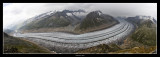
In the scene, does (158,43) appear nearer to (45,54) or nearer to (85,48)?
(85,48)

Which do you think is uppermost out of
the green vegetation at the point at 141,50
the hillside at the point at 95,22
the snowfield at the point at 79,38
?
the hillside at the point at 95,22

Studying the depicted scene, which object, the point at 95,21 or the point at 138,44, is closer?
the point at 138,44

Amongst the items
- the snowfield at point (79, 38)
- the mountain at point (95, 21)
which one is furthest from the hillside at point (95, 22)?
the snowfield at point (79, 38)

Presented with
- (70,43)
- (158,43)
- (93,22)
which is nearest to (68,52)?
(70,43)

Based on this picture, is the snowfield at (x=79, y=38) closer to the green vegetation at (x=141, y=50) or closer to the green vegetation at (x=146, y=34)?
the green vegetation at (x=146, y=34)

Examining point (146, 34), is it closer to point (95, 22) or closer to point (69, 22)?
point (95, 22)

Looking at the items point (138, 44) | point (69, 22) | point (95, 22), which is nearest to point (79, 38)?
point (69, 22)

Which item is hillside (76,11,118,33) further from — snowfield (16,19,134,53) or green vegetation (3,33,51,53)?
green vegetation (3,33,51,53)

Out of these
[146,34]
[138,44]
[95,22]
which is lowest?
[138,44]
